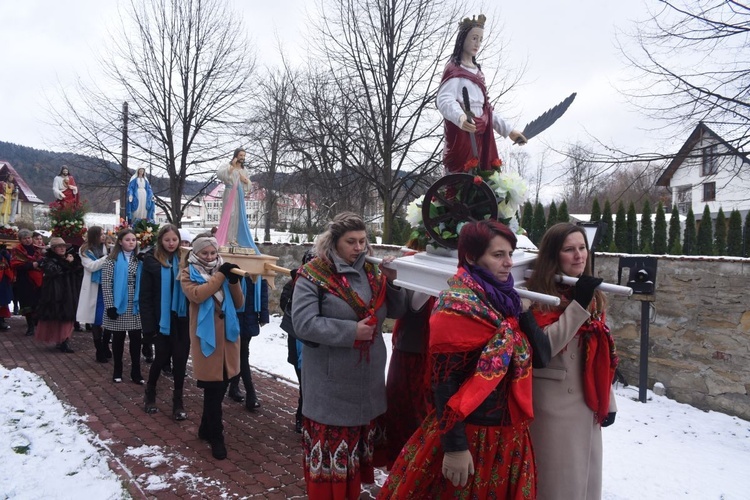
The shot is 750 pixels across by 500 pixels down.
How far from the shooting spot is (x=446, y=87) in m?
3.44

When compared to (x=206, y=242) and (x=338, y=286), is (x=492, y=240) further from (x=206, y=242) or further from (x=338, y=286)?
(x=206, y=242)

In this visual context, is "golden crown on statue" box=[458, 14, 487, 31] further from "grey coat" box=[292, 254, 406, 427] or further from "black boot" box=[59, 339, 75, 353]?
"black boot" box=[59, 339, 75, 353]

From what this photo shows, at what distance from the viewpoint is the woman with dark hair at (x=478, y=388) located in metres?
2.07

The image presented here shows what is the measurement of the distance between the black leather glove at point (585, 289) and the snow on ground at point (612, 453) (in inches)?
92.3

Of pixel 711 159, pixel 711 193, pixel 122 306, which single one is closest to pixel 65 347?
pixel 122 306

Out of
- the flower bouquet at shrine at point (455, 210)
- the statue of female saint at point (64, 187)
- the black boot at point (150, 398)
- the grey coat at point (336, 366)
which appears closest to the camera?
the grey coat at point (336, 366)

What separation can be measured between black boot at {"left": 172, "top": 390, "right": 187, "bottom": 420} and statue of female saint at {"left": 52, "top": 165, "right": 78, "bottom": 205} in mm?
9349

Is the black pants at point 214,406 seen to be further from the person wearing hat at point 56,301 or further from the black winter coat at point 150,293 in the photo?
the person wearing hat at point 56,301

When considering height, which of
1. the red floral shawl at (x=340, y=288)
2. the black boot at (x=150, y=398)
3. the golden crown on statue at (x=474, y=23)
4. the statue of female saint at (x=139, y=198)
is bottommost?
the black boot at (x=150, y=398)

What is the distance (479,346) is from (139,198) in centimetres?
1041

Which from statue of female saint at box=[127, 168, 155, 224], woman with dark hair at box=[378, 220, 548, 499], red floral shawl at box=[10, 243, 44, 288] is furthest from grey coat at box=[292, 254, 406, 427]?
statue of female saint at box=[127, 168, 155, 224]

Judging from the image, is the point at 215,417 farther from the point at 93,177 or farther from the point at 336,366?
the point at 93,177

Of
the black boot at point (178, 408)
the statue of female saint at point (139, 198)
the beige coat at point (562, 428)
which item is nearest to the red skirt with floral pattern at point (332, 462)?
the beige coat at point (562, 428)

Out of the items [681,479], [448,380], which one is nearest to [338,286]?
[448,380]
